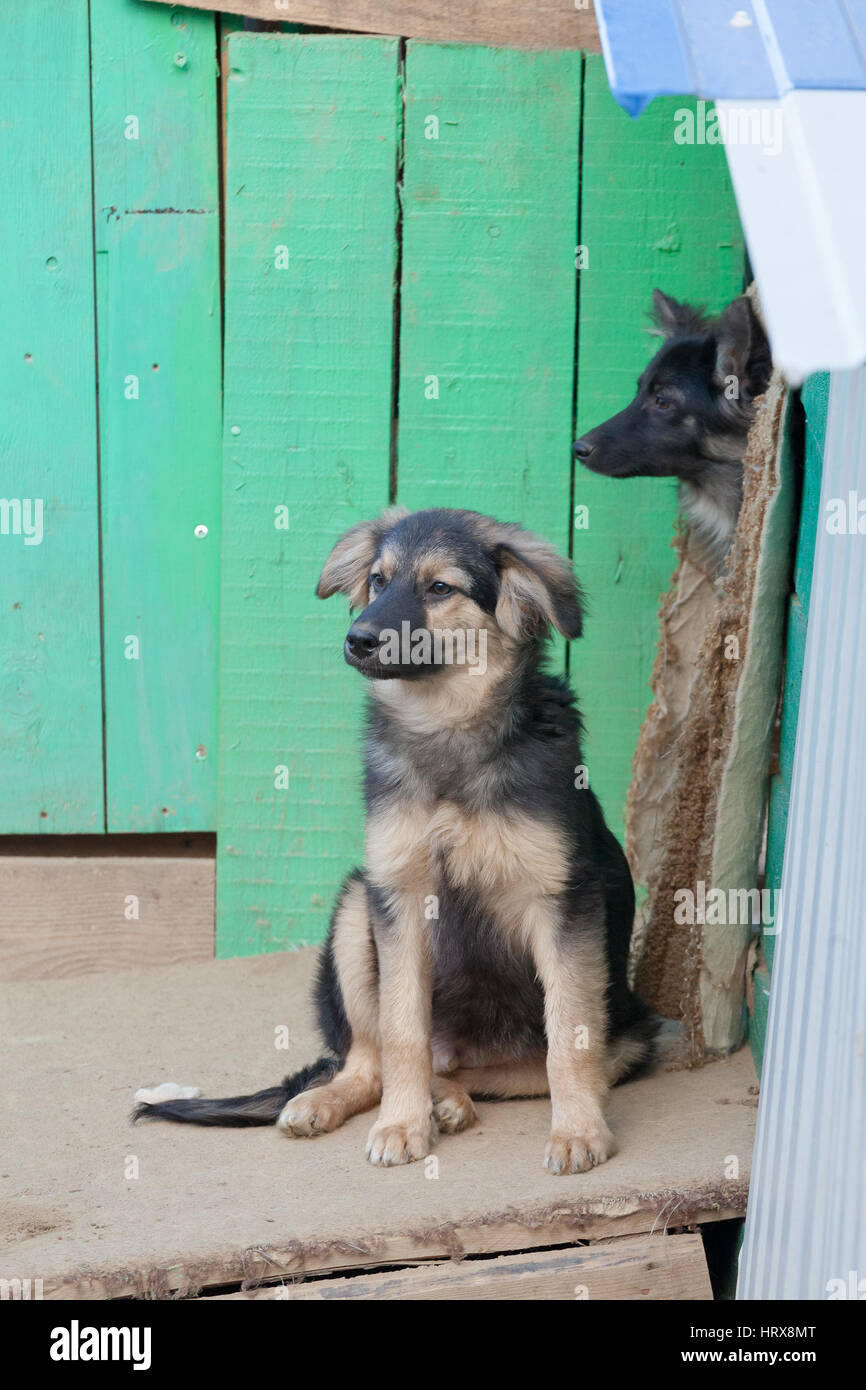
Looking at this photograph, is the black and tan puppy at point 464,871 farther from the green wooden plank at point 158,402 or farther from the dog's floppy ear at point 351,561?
the green wooden plank at point 158,402

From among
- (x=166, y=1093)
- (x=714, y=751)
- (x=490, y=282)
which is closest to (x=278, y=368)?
(x=490, y=282)

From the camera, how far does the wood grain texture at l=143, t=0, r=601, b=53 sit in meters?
4.34

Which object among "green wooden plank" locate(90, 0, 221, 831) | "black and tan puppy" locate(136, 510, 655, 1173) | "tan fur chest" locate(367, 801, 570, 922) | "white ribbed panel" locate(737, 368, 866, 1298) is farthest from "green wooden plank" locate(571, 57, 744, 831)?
"white ribbed panel" locate(737, 368, 866, 1298)

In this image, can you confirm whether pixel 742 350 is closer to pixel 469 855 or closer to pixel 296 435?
pixel 296 435

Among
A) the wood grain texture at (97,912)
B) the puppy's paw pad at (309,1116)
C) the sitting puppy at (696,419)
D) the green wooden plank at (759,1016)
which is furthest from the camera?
the wood grain texture at (97,912)

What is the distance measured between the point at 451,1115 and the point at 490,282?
2644 mm

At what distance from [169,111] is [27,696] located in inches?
78.5

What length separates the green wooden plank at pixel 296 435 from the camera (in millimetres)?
4402

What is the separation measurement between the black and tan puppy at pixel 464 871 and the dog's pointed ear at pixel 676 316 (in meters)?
1.19

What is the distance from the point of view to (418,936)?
3461mm

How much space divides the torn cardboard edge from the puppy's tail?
47.6 inches

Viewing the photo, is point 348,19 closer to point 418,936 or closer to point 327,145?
point 327,145

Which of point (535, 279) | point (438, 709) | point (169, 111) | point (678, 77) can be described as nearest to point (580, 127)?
point (535, 279)

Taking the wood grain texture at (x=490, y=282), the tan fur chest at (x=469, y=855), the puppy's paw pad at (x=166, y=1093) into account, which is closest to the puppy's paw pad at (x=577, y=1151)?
the tan fur chest at (x=469, y=855)
